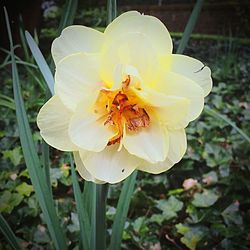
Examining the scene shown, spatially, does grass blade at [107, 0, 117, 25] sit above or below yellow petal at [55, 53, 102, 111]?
above

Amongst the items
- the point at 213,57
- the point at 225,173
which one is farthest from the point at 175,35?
the point at 225,173

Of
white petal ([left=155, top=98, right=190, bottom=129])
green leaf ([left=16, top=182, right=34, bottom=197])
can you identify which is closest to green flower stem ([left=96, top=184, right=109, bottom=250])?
white petal ([left=155, top=98, right=190, bottom=129])

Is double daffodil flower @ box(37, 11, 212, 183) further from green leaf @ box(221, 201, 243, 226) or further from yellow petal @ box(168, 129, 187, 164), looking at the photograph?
green leaf @ box(221, 201, 243, 226)

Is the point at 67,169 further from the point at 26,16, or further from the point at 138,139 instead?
the point at 26,16

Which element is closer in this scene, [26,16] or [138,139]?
[138,139]

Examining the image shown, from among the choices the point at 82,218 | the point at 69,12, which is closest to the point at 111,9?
the point at 69,12

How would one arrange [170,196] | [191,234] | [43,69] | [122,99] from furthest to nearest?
[170,196], [191,234], [43,69], [122,99]

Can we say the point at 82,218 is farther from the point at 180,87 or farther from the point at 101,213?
the point at 180,87
